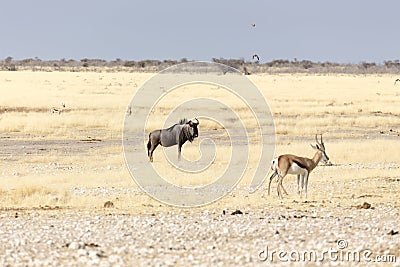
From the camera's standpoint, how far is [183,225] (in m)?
11.9

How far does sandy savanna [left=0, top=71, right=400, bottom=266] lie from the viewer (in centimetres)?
991

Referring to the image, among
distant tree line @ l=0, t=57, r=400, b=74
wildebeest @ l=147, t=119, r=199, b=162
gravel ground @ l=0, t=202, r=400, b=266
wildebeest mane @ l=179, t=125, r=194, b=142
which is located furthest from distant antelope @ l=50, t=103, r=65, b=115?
distant tree line @ l=0, t=57, r=400, b=74

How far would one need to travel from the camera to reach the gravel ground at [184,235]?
9.30 m

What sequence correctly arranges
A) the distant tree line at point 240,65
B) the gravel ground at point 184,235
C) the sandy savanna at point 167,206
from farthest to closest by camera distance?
the distant tree line at point 240,65, the sandy savanna at point 167,206, the gravel ground at point 184,235

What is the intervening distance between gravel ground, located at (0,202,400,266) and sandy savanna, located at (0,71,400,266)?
0.05ft

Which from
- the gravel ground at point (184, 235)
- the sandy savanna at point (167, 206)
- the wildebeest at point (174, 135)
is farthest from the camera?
the wildebeest at point (174, 135)

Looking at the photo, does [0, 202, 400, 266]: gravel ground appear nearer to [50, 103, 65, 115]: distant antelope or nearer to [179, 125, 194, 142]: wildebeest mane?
[179, 125, 194, 142]: wildebeest mane

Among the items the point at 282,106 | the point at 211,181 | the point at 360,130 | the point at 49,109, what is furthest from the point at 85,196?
the point at 282,106

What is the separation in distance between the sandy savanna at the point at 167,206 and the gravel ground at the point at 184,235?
0.02 meters

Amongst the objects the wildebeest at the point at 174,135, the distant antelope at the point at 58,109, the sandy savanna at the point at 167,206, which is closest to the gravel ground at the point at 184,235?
the sandy savanna at the point at 167,206

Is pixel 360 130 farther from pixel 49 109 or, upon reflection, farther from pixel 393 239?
pixel 393 239

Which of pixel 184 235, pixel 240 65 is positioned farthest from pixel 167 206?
pixel 240 65

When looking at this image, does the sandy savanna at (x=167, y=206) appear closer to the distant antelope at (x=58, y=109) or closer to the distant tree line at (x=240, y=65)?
the distant antelope at (x=58, y=109)

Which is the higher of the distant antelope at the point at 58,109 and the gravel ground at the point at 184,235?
the gravel ground at the point at 184,235
